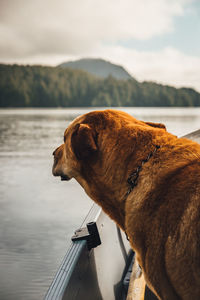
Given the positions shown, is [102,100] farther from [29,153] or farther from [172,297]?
[172,297]

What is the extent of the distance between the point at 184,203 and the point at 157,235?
24cm

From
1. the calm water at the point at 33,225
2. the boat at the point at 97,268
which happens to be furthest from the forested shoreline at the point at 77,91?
the boat at the point at 97,268

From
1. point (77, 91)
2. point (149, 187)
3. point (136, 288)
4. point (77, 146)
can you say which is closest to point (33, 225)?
point (136, 288)

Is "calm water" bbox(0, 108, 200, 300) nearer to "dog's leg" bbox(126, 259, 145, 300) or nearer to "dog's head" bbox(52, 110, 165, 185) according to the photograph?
"dog's leg" bbox(126, 259, 145, 300)

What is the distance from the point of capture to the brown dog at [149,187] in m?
1.57

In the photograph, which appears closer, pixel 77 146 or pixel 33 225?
pixel 77 146

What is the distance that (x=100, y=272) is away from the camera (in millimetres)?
2707

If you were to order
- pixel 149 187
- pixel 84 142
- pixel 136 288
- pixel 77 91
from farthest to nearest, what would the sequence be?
1. pixel 77 91
2. pixel 136 288
3. pixel 84 142
4. pixel 149 187

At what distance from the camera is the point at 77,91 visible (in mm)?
106688

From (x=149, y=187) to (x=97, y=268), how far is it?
4.27 ft

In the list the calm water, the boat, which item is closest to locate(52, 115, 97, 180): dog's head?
the boat

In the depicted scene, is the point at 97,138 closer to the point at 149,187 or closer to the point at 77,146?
the point at 77,146

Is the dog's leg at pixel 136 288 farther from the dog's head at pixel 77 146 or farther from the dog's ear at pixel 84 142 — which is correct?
the dog's ear at pixel 84 142

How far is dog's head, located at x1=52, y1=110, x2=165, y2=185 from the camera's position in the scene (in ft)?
6.29
